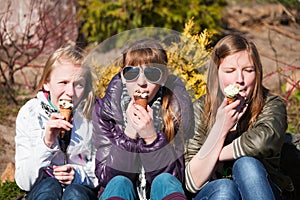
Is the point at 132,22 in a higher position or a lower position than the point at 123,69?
lower

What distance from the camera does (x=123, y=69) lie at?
3570 millimetres

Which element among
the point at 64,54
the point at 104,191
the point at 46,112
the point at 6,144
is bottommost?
the point at 6,144

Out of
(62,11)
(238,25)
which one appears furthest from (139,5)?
(238,25)

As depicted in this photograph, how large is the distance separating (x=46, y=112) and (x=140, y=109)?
0.57m

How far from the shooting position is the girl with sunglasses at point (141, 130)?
3480 mm

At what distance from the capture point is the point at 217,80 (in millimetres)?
3615

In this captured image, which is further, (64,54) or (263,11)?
(263,11)

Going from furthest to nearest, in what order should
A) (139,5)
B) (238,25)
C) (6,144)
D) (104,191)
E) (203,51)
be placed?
(238,25) → (139,5) → (6,144) → (203,51) → (104,191)

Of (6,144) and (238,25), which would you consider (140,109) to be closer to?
(6,144)

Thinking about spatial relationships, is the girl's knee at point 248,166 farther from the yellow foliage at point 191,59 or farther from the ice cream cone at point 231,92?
the yellow foliage at point 191,59

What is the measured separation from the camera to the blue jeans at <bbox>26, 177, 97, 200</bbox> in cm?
345

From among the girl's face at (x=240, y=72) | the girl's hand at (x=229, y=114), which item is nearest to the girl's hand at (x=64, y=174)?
the girl's hand at (x=229, y=114)

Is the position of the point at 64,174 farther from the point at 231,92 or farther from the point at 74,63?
the point at 231,92

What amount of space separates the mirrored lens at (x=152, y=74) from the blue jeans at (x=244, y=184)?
2.12ft
